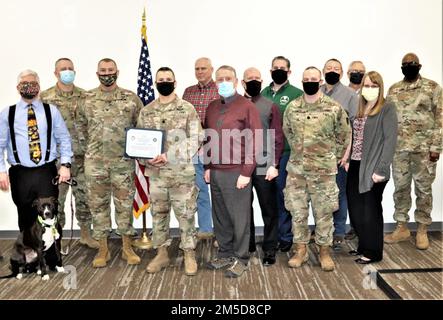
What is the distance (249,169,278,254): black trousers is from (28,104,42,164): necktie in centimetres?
181

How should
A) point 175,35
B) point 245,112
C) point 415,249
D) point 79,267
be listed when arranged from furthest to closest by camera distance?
1. point 175,35
2. point 415,249
3. point 79,267
4. point 245,112

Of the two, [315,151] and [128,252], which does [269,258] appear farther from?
[128,252]

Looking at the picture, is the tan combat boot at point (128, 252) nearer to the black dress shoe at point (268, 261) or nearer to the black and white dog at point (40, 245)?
the black and white dog at point (40, 245)

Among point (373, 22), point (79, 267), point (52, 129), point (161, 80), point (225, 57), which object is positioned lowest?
point (79, 267)

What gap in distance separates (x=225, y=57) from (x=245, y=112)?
62.4 inches

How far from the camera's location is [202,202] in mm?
4844

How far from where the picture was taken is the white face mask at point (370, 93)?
3.84 meters

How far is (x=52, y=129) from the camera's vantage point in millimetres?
3838

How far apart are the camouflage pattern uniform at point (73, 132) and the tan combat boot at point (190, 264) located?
1.31m

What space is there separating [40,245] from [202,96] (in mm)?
2006

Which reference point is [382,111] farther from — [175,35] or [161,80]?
[175,35]

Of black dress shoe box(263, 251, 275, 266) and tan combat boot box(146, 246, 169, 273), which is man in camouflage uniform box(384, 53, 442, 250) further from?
tan combat boot box(146, 246, 169, 273)

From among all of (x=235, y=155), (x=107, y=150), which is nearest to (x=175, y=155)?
(x=235, y=155)

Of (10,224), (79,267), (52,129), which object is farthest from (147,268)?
(10,224)
